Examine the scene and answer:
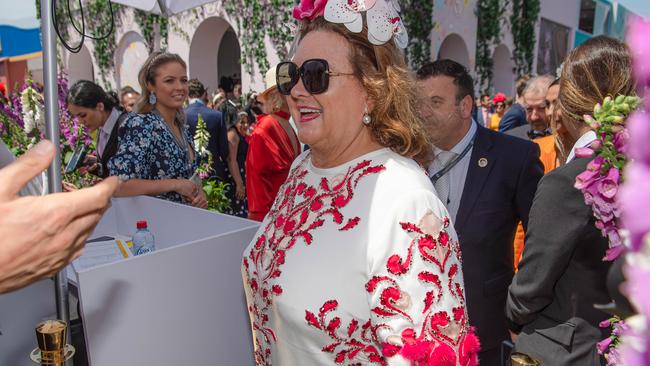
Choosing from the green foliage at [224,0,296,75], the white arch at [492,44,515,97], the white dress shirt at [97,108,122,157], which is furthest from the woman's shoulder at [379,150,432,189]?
the white arch at [492,44,515,97]

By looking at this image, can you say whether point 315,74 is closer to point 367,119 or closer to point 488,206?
point 367,119

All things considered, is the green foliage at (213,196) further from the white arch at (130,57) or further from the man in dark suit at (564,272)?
the white arch at (130,57)

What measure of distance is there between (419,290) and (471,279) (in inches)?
44.9

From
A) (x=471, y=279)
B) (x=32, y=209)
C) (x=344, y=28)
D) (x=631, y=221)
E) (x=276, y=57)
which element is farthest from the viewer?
(x=276, y=57)

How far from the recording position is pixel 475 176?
2246 millimetres

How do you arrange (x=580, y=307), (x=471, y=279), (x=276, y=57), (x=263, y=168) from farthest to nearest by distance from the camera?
(x=276, y=57) < (x=263, y=168) < (x=471, y=279) < (x=580, y=307)

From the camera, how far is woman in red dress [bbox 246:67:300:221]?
10.5 feet

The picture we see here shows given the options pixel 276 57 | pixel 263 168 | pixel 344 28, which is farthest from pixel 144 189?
pixel 276 57

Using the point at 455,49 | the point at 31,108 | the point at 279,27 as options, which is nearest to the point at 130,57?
the point at 279,27

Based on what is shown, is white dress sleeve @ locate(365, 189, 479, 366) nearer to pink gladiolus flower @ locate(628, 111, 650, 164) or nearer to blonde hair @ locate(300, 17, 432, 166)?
blonde hair @ locate(300, 17, 432, 166)

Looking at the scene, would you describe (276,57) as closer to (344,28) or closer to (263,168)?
(263,168)

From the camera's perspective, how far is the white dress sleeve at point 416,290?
1.18 m

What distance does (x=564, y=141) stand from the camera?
2297 mm

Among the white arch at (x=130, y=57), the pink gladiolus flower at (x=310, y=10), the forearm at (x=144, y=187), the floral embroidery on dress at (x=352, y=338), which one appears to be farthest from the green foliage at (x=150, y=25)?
the floral embroidery on dress at (x=352, y=338)
